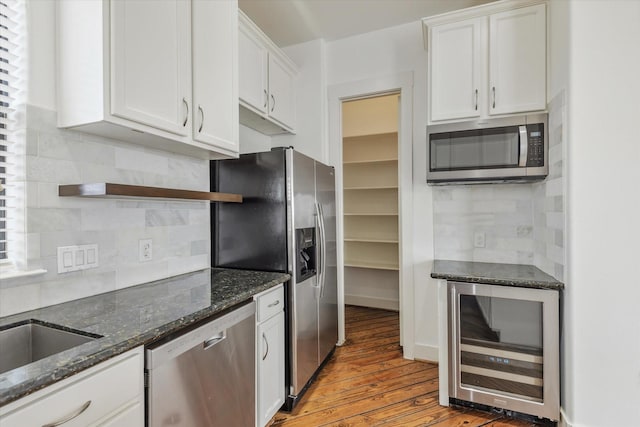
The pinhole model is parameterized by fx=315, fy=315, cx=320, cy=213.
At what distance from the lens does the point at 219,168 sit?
7.20 ft

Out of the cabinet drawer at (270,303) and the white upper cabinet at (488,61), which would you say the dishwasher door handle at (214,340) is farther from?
the white upper cabinet at (488,61)

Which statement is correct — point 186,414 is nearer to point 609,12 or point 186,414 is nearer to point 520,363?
point 520,363

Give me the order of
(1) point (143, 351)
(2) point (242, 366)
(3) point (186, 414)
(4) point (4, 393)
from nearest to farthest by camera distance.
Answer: (4) point (4, 393), (1) point (143, 351), (3) point (186, 414), (2) point (242, 366)

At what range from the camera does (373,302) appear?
407 centimetres

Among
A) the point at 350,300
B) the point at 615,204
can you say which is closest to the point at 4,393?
the point at 615,204

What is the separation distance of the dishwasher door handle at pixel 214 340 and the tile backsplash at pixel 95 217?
602 millimetres

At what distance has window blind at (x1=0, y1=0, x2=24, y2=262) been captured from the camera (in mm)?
1208

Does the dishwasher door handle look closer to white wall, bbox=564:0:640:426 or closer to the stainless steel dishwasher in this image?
the stainless steel dishwasher

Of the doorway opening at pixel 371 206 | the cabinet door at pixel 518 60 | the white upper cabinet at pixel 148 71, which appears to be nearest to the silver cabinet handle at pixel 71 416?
the white upper cabinet at pixel 148 71

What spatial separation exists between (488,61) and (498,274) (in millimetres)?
1431

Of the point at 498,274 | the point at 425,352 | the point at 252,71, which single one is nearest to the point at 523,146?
the point at 498,274

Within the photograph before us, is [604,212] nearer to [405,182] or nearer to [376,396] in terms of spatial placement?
[405,182]

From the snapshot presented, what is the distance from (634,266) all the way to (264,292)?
1932 mm

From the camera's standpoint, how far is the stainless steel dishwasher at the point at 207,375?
1.09 metres
